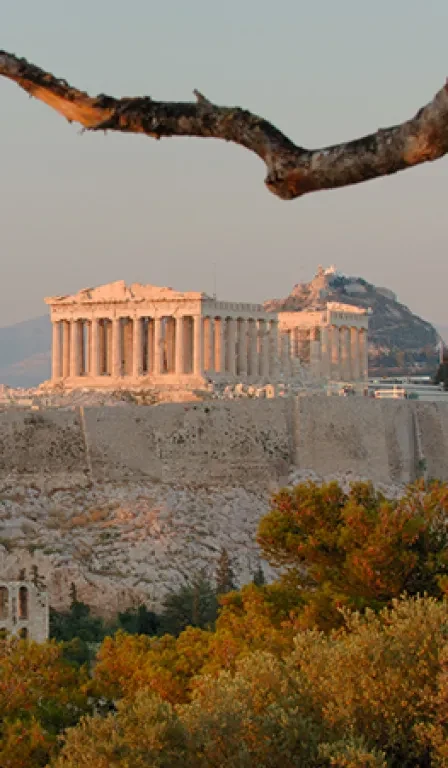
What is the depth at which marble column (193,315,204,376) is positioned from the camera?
5544 cm

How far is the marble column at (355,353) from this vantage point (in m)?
65.7

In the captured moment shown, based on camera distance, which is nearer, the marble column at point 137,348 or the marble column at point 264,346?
the marble column at point 137,348

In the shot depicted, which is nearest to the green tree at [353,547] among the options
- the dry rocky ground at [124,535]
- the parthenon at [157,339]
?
the dry rocky ground at [124,535]

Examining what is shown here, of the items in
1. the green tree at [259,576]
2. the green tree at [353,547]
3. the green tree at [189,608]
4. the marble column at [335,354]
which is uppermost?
the marble column at [335,354]

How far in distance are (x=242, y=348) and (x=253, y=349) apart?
2.40 feet

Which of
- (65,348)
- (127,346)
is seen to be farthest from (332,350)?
(65,348)

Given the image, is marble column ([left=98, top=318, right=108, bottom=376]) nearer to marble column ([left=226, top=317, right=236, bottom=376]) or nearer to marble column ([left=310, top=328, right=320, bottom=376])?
marble column ([left=226, top=317, right=236, bottom=376])

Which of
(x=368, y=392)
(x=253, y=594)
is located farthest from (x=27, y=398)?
(x=253, y=594)

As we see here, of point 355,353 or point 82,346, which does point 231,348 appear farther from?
point 355,353

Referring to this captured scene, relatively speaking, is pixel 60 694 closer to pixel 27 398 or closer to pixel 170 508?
pixel 170 508

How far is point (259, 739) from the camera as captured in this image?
1603 centimetres

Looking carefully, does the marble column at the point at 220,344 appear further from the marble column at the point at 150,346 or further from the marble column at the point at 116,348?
the marble column at the point at 116,348

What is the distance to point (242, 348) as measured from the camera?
58.4 m

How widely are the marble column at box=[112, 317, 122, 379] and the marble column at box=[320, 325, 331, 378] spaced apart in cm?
918
